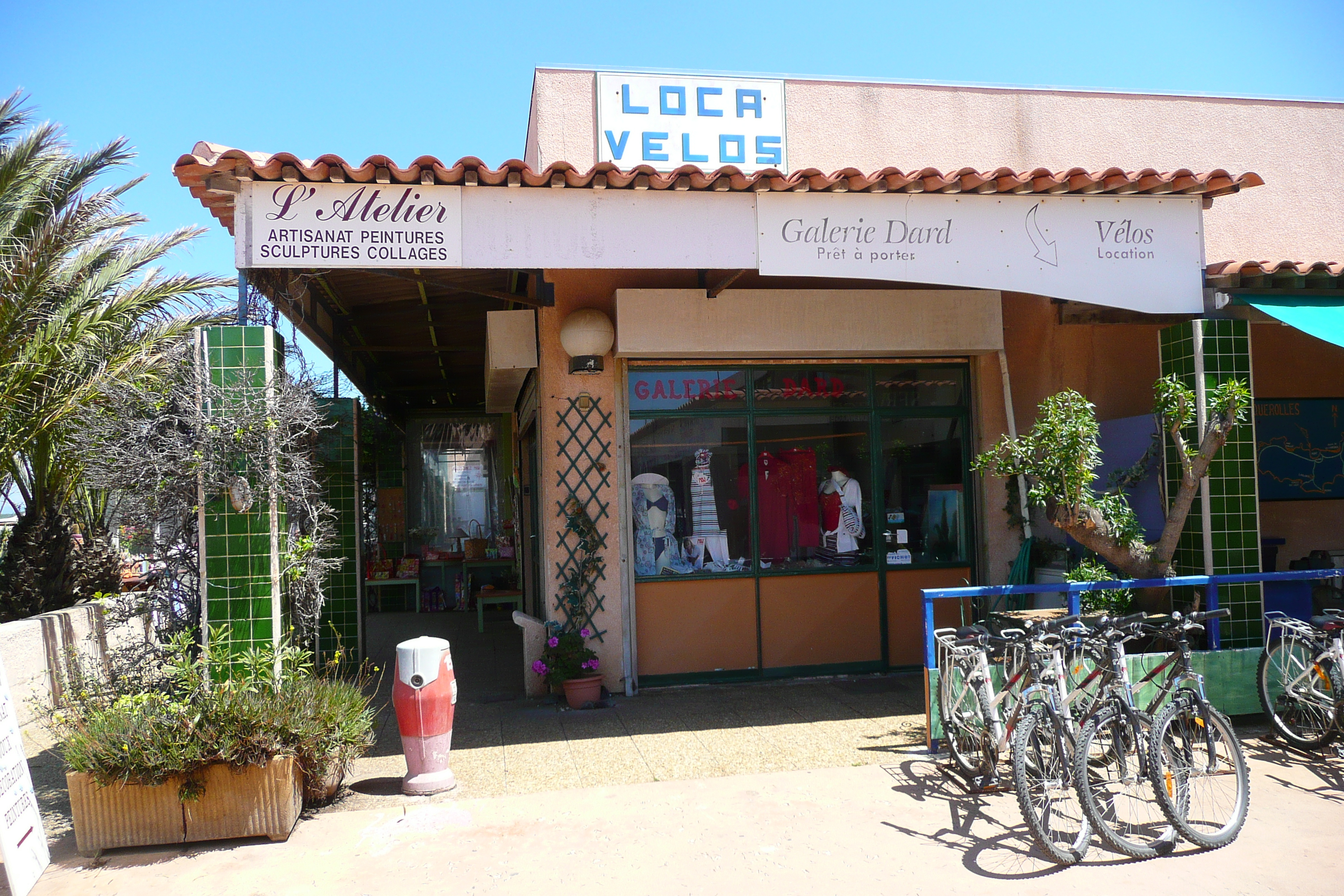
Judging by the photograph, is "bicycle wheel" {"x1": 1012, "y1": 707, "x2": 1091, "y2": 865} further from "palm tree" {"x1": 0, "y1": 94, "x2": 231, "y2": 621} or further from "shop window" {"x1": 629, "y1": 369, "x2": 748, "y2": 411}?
"palm tree" {"x1": 0, "y1": 94, "x2": 231, "y2": 621}

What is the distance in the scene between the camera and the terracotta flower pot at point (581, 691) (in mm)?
7199

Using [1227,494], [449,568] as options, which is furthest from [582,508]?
[449,568]

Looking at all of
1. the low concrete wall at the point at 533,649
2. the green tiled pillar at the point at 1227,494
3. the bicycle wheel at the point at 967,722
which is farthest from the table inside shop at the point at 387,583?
the green tiled pillar at the point at 1227,494

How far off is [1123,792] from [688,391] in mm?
4394

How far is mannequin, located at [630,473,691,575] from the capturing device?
793cm

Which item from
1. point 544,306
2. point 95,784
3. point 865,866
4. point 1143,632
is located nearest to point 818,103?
point 544,306

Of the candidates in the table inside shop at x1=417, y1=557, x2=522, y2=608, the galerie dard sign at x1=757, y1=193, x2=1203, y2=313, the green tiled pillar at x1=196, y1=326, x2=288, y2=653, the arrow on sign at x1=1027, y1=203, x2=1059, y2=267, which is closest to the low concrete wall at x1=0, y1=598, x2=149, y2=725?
the green tiled pillar at x1=196, y1=326, x2=288, y2=653

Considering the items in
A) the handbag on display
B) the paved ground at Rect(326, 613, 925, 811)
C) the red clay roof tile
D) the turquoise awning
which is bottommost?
the paved ground at Rect(326, 613, 925, 811)

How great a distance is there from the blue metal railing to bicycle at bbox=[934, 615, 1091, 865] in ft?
0.69

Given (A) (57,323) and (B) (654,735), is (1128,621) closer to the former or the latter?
(B) (654,735)

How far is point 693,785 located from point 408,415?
460 inches

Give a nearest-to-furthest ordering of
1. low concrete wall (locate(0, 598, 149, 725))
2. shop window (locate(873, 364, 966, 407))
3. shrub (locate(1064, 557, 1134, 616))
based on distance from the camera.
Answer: shrub (locate(1064, 557, 1134, 616)) → low concrete wall (locate(0, 598, 149, 725)) → shop window (locate(873, 364, 966, 407))

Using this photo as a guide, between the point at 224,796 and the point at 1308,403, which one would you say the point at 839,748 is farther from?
the point at 1308,403

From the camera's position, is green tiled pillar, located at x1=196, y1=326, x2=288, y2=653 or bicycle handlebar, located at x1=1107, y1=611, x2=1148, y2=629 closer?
bicycle handlebar, located at x1=1107, y1=611, x2=1148, y2=629
